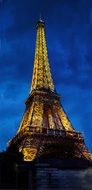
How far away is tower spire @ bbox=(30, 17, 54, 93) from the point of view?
85312 mm

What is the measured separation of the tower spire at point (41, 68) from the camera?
85312 mm

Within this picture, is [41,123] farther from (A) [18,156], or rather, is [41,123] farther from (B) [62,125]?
(A) [18,156]

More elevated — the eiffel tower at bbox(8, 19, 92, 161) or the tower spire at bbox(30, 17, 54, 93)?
the tower spire at bbox(30, 17, 54, 93)

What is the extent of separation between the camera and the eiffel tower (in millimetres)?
66562

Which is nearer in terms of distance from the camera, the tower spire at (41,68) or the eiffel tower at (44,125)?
the eiffel tower at (44,125)

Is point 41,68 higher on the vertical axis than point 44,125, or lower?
higher

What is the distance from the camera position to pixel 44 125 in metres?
77.1

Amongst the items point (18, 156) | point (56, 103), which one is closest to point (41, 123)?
point (56, 103)

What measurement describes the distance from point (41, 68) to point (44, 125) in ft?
48.2

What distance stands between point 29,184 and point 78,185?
4831 millimetres

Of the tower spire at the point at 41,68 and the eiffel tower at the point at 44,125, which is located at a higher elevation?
the tower spire at the point at 41,68

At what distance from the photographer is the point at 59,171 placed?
142 ft

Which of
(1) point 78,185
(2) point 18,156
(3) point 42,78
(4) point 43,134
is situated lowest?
(1) point 78,185

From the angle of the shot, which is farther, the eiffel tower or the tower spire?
the tower spire
